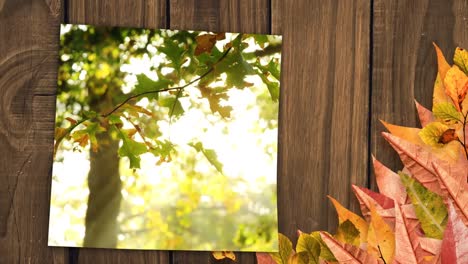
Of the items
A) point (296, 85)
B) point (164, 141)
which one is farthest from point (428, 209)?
point (164, 141)

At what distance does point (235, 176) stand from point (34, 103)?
29cm

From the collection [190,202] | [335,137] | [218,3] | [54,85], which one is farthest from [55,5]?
[335,137]

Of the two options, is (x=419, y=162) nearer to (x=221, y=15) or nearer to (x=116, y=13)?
(x=221, y=15)

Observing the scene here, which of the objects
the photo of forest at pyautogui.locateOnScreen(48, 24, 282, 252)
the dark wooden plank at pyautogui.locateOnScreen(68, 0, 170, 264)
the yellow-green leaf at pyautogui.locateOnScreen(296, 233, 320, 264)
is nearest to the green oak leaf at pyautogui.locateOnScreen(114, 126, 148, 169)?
the photo of forest at pyautogui.locateOnScreen(48, 24, 282, 252)

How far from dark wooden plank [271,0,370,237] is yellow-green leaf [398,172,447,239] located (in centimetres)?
8

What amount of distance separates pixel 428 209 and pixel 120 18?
491 mm

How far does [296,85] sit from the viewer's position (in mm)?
840

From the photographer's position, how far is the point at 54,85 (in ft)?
2.69

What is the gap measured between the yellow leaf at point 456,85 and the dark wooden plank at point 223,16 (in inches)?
10.2

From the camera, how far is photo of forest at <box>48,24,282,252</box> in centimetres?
81

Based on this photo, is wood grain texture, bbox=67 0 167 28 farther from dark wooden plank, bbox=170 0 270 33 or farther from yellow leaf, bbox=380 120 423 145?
yellow leaf, bbox=380 120 423 145

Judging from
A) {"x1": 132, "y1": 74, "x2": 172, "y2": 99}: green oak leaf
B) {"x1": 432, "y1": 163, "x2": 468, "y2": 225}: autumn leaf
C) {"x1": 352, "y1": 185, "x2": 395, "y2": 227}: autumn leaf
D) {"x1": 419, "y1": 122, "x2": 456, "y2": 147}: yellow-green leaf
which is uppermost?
{"x1": 132, "y1": 74, "x2": 172, "y2": 99}: green oak leaf

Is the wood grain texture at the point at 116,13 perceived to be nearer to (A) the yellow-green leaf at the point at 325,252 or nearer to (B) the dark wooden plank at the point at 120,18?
(B) the dark wooden plank at the point at 120,18

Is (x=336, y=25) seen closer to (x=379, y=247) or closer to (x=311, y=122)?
(x=311, y=122)
